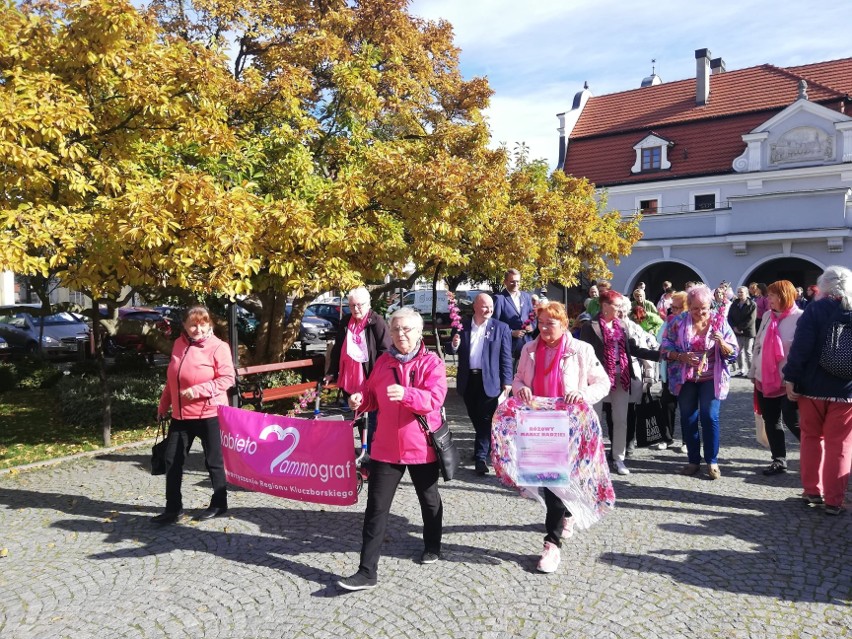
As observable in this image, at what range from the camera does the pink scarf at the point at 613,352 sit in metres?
6.79

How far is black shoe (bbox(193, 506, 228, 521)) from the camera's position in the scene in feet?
18.4

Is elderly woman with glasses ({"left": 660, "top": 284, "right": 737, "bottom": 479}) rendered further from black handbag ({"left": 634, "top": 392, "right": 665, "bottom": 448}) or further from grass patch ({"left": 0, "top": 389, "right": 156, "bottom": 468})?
grass patch ({"left": 0, "top": 389, "right": 156, "bottom": 468})

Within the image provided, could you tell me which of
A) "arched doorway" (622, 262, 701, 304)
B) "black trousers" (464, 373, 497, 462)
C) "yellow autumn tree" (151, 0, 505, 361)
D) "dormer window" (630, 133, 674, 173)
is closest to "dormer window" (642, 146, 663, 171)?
"dormer window" (630, 133, 674, 173)

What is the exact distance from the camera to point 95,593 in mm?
4297

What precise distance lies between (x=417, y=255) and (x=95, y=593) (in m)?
7.18

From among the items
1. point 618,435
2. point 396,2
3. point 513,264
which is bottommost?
point 618,435

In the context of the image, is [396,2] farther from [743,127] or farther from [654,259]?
[743,127]

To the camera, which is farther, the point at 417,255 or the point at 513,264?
the point at 513,264

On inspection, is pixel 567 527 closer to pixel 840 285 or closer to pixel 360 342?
pixel 360 342

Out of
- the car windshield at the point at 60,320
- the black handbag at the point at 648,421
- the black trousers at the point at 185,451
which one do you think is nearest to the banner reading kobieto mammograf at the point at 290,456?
the black trousers at the point at 185,451

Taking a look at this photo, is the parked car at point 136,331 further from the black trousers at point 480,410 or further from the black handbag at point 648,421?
the black handbag at point 648,421

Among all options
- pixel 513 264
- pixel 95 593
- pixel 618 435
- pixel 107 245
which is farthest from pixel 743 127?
pixel 95 593

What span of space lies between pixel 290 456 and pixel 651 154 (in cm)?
3112

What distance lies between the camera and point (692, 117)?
32.5 m
